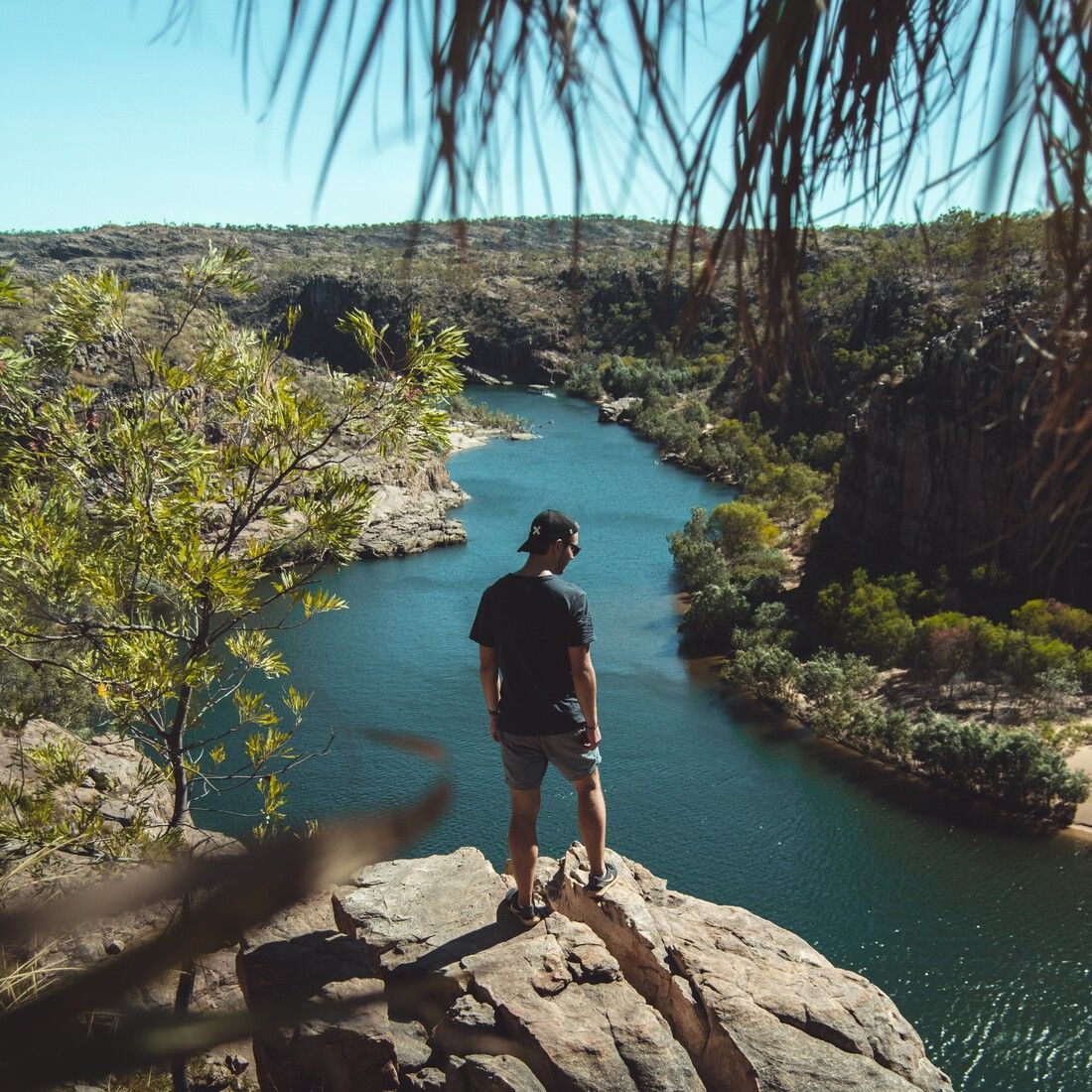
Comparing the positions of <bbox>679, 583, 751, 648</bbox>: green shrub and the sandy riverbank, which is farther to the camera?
<bbox>679, 583, 751, 648</bbox>: green shrub

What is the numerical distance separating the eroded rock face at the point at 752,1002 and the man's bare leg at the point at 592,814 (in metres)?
0.26

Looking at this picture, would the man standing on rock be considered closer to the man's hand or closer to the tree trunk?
the man's hand

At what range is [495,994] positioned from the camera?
358 cm

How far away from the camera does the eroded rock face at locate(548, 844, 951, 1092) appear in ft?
11.7

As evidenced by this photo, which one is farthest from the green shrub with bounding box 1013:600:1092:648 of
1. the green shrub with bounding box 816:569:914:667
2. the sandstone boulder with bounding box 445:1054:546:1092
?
the sandstone boulder with bounding box 445:1054:546:1092

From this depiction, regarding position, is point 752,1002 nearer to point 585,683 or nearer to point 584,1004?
point 584,1004

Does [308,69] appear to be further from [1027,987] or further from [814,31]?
[1027,987]

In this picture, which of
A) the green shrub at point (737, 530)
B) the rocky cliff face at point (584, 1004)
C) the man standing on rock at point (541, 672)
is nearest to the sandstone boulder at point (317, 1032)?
the rocky cliff face at point (584, 1004)

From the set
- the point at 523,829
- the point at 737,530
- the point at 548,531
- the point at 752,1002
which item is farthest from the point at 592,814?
the point at 737,530

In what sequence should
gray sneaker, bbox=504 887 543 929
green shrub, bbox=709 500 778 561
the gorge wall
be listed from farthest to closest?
1. green shrub, bbox=709 500 778 561
2. gray sneaker, bbox=504 887 543 929
3. the gorge wall

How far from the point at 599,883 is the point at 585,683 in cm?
103

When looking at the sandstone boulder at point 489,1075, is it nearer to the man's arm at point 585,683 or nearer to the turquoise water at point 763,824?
the man's arm at point 585,683

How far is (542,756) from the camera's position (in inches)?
147

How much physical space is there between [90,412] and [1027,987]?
37.2 feet
